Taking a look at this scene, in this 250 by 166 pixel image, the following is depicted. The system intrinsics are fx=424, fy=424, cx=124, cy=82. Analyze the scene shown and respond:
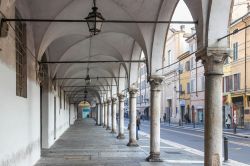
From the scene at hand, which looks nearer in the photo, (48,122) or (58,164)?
(58,164)

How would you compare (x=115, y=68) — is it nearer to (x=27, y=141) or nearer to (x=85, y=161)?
(x=85, y=161)

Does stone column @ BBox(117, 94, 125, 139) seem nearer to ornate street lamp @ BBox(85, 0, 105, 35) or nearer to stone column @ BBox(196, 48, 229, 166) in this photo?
ornate street lamp @ BBox(85, 0, 105, 35)

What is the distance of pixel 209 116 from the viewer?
8.95 m

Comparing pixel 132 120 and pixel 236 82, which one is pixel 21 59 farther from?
pixel 236 82

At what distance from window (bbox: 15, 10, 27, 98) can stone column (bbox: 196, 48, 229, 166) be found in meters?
4.97

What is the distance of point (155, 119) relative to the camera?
49.4ft

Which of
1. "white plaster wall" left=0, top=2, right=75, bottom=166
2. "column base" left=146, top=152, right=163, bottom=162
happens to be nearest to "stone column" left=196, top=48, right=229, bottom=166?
"white plaster wall" left=0, top=2, right=75, bottom=166

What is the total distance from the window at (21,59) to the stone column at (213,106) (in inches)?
196

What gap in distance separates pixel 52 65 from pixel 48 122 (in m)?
2.98

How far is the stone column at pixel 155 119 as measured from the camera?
48.6 ft

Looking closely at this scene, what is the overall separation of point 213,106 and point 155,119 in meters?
6.23

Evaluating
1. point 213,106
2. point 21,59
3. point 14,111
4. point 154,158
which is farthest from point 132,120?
point 213,106

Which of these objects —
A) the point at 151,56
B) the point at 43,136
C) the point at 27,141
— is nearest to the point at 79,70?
the point at 43,136

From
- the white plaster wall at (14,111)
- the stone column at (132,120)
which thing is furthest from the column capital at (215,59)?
the stone column at (132,120)
